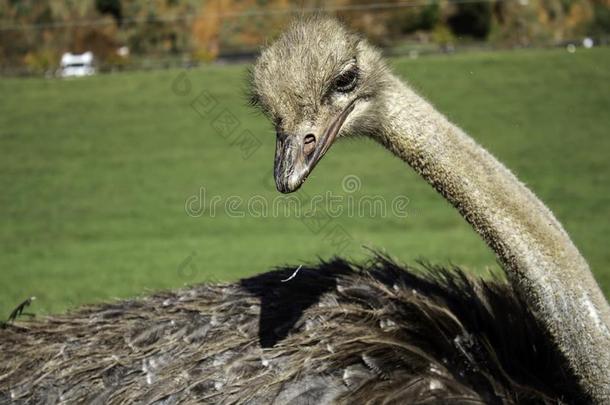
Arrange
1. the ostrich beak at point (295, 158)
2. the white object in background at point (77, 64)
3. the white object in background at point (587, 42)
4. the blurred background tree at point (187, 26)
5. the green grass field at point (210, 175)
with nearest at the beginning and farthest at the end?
1. the ostrich beak at point (295, 158)
2. the green grass field at point (210, 175)
3. the white object in background at point (587, 42)
4. the blurred background tree at point (187, 26)
5. the white object in background at point (77, 64)

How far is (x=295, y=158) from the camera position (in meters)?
2.29

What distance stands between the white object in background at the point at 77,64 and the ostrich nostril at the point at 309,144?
94.8 ft

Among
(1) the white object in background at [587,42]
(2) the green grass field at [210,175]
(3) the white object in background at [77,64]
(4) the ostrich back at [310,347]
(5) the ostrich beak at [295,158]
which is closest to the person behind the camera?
(5) the ostrich beak at [295,158]

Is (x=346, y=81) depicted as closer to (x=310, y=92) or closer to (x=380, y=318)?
(x=310, y=92)

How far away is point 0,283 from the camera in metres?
8.73

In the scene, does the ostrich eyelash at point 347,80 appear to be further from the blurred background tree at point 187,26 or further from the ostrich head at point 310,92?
the blurred background tree at point 187,26

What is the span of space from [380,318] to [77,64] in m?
29.6

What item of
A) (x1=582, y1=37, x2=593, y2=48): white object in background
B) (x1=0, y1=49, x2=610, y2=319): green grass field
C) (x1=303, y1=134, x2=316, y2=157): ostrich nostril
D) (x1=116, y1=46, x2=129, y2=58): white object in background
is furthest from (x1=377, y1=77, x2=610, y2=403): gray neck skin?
(x1=116, y1=46, x2=129, y2=58): white object in background

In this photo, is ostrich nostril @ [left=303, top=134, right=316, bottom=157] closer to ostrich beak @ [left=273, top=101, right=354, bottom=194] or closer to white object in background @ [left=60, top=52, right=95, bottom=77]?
ostrich beak @ [left=273, top=101, right=354, bottom=194]

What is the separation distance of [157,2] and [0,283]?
25.0 meters

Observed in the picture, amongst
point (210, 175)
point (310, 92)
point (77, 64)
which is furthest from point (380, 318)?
point (77, 64)

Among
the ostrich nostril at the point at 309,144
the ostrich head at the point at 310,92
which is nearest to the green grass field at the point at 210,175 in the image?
the ostrich head at the point at 310,92

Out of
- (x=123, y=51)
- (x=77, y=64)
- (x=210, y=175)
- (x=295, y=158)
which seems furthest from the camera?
(x=77, y=64)

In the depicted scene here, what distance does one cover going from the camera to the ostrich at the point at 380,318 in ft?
7.91
